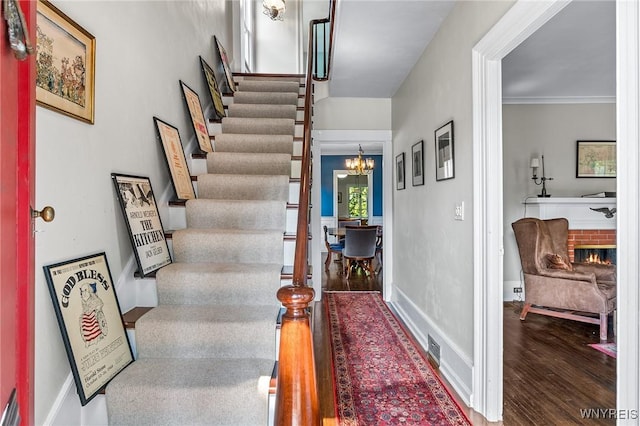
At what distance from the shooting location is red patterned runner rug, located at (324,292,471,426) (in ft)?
6.75

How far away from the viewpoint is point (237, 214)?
247 centimetres

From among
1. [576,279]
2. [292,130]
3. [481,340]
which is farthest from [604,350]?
[292,130]

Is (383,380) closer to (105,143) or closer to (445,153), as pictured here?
(445,153)

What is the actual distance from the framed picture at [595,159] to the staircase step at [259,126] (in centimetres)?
406

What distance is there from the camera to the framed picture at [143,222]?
1933mm

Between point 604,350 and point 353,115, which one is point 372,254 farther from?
point 604,350

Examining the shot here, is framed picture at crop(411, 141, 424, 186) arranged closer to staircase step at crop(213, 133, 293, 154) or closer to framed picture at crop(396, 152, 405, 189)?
framed picture at crop(396, 152, 405, 189)

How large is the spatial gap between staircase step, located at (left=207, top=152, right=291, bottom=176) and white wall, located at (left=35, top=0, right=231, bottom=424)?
13.6 inches

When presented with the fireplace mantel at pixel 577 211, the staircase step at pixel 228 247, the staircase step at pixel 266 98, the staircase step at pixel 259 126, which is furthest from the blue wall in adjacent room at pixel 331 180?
the staircase step at pixel 228 247

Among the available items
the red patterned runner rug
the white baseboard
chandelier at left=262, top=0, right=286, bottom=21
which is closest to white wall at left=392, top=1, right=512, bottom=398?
the white baseboard

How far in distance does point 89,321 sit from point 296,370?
116 cm

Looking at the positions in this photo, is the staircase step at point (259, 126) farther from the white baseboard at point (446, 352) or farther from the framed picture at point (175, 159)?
the white baseboard at point (446, 352)

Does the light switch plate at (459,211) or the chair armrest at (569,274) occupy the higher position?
the light switch plate at (459,211)

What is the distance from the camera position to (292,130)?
3.48m
